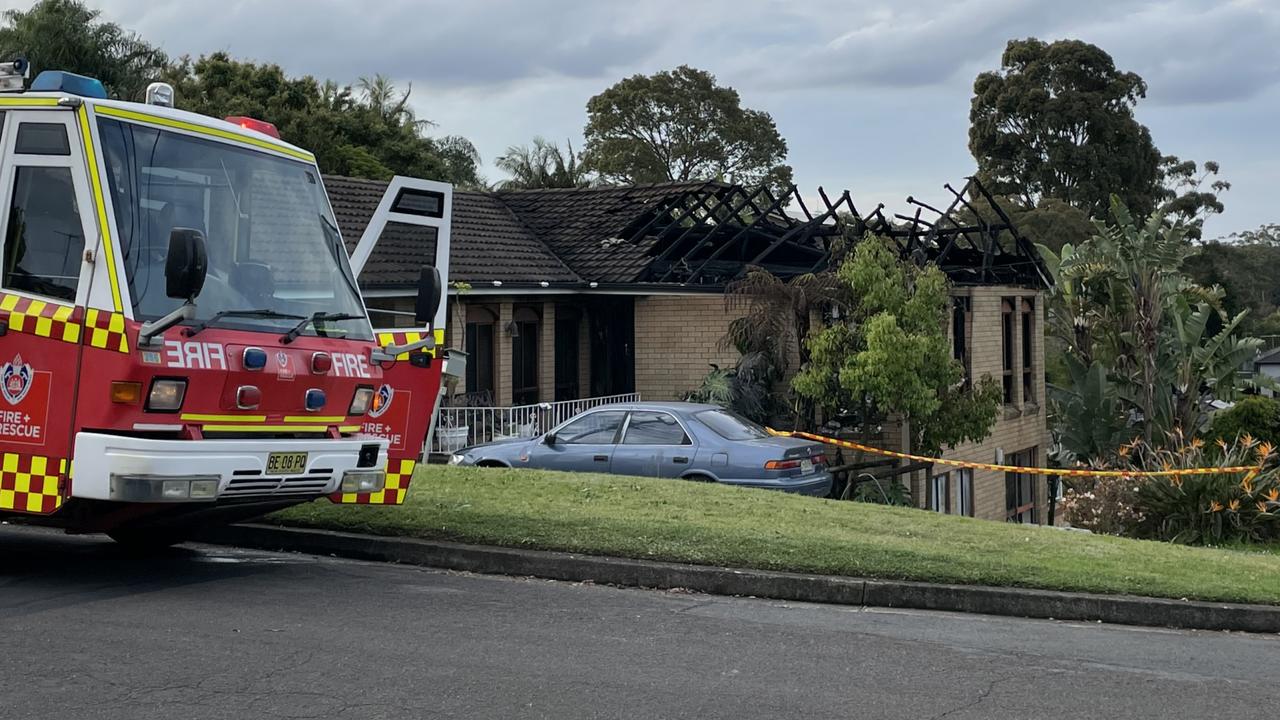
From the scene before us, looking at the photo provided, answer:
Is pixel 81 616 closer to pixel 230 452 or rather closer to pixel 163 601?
pixel 163 601

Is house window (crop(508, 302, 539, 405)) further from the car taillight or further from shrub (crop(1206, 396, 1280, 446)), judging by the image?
shrub (crop(1206, 396, 1280, 446))

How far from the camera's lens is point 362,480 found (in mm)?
9484

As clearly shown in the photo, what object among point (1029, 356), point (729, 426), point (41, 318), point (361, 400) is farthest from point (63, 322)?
point (1029, 356)

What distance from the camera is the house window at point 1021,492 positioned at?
28047 millimetres

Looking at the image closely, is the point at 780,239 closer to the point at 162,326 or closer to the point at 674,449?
the point at 674,449

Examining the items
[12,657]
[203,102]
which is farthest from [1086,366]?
[203,102]

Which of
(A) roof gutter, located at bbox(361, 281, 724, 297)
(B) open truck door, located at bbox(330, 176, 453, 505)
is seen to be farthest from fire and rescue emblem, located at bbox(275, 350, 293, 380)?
(A) roof gutter, located at bbox(361, 281, 724, 297)

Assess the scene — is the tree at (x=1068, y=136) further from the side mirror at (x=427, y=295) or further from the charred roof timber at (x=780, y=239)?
the side mirror at (x=427, y=295)

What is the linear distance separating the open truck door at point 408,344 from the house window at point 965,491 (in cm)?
1631

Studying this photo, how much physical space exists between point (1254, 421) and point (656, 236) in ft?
35.1

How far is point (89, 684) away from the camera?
21.7ft

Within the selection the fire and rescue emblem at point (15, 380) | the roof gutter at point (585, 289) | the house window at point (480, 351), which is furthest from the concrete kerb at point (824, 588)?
the house window at point (480, 351)

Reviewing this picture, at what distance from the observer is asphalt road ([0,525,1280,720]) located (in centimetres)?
648

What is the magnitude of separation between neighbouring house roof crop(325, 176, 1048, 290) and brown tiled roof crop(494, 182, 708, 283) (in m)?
0.03
